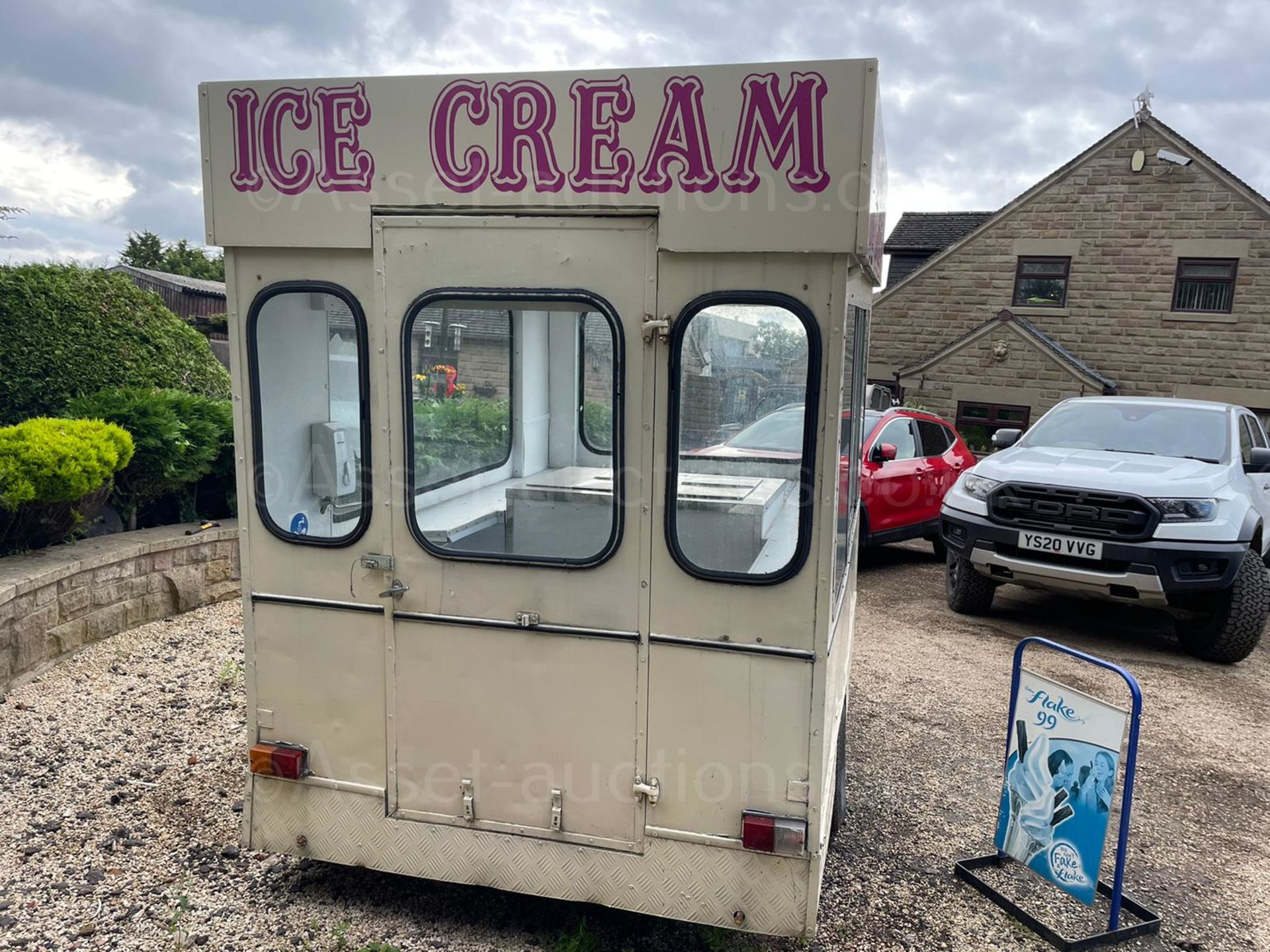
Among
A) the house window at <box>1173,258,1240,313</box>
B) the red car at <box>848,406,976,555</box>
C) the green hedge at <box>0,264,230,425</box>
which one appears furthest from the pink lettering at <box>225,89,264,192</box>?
the house window at <box>1173,258,1240,313</box>

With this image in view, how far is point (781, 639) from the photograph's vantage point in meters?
2.69

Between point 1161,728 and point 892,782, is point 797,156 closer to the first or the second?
point 892,782

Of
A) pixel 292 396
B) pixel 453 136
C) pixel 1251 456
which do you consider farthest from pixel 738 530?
pixel 1251 456

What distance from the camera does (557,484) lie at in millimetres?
3207

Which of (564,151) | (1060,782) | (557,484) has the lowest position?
(1060,782)

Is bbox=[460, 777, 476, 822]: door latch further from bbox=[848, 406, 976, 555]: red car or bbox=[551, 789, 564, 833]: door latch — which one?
bbox=[848, 406, 976, 555]: red car

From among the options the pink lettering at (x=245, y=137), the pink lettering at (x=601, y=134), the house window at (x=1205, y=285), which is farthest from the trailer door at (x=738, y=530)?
the house window at (x=1205, y=285)

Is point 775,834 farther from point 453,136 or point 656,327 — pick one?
point 453,136

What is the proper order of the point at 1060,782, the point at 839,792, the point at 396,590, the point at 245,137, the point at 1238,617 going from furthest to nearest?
the point at 1238,617, the point at 839,792, the point at 1060,782, the point at 396,590, the point at 245,137

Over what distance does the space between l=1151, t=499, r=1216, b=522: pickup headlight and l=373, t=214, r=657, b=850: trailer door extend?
17.2 ft

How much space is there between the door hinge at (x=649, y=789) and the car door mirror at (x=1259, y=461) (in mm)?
6576

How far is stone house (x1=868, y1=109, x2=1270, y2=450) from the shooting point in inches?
663

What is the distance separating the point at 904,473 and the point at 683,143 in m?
7.30

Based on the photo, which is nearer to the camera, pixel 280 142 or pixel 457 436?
pixel 280 142
